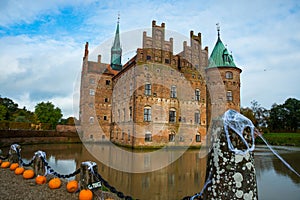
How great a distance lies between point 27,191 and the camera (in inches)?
248

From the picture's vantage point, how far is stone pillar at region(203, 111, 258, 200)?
244 centimetres

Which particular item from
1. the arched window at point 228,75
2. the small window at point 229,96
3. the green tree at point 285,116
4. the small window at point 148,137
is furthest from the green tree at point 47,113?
the green tree at point 285,116

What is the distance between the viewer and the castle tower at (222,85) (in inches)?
1166

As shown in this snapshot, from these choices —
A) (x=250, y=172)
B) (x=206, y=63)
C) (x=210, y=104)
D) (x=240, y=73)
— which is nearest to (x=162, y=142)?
(x=210, y=104)

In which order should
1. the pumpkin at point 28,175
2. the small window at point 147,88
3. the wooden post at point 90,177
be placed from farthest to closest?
the small window at point 147,88
the pumpkin at point 28,175
the wooden post at point 90,177

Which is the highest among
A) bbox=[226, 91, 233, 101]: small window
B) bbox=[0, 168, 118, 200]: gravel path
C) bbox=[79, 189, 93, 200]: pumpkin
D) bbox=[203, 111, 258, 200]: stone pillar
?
bbox=[226, 91, 233, 101]: small window

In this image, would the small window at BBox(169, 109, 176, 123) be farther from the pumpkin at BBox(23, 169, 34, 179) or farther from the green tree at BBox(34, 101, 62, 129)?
the green tree at BBox(34, 101, 62, 129)

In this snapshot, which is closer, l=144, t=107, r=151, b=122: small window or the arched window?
l=144, t=107, r=151, b=122: small window

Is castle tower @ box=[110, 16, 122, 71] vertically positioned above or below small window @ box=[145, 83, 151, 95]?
above

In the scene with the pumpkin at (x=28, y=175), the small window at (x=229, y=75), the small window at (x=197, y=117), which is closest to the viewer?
the pumpkin at (x=28, y=175)

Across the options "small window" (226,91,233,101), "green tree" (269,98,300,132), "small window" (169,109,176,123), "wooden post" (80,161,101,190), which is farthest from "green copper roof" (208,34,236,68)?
"green tree" (269,98,300,132)

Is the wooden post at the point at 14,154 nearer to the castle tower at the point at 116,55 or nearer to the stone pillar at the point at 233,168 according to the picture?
the stone pillar at the point at 233,168

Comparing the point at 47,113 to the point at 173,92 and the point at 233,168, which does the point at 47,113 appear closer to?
the point at 173,92

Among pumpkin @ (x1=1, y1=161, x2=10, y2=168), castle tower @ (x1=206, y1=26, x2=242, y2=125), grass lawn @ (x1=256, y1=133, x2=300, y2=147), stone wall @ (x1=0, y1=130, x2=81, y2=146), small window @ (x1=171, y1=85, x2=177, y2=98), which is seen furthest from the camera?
grass lawn @ (x1=256, y1=133, x2=300, y2=147)
